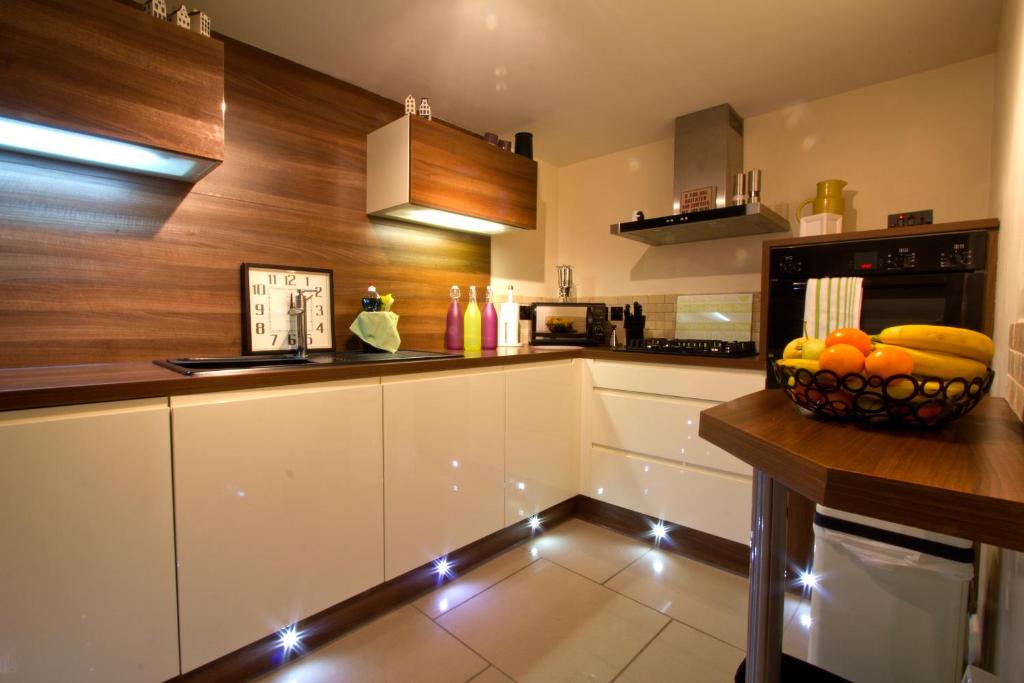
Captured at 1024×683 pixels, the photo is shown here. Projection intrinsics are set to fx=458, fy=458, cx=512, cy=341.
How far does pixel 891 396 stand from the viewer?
60 centimetres

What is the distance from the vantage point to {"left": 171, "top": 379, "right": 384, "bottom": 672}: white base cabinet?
1.21 meters

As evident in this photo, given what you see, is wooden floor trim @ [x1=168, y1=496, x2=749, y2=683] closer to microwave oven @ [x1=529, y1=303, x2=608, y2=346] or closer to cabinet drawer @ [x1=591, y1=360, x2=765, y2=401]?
cabinet drawer @ [x1=591, y1=360, x2=765, y2=401]

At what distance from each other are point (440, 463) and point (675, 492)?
3.61 ft

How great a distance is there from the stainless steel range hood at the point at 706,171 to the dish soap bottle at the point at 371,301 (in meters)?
1.29

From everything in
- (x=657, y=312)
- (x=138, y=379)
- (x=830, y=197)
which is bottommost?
(x=138, y=379)

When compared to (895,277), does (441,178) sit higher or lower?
higher

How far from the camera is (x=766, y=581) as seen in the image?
72 centimetres

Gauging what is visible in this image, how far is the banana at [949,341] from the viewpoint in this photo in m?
0.62

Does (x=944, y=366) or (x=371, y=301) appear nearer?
(x=944, y=366)

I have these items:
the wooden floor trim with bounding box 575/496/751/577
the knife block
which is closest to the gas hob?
the knife block

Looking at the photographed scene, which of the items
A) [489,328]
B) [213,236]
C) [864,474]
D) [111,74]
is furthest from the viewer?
[489,328]

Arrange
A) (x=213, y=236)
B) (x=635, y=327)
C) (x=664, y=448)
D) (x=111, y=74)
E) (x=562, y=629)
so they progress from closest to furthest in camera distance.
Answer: (x=111, y=74) < (x=562, y=629) < (x=213, y=236) < (x=664, y=448) < (x=635, y=327)

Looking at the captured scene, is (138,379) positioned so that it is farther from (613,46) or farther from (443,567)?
(613,46)

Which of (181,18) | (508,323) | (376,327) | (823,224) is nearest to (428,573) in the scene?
(376,327)
